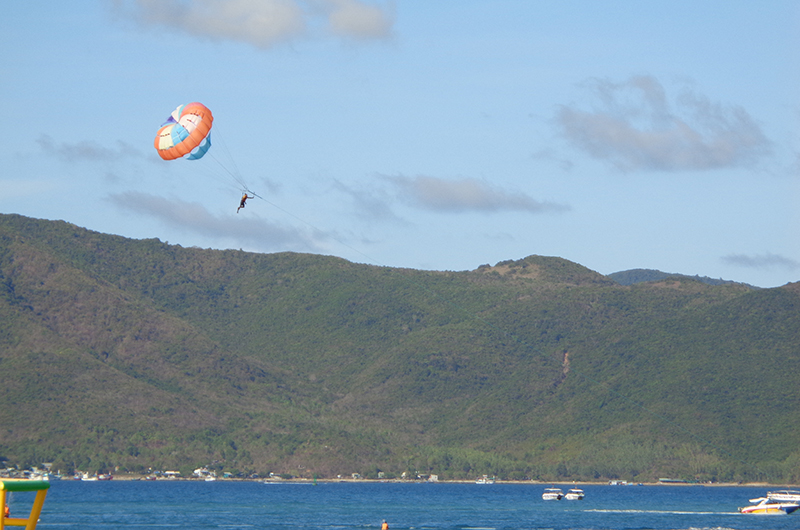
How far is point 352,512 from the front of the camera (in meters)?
105

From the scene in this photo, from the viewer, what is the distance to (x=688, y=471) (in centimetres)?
18038

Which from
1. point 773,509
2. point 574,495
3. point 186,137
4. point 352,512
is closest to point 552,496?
point 574,495

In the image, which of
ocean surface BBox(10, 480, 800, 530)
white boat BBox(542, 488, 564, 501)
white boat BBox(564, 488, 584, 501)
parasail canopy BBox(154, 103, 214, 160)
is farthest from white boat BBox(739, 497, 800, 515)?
parasail canopy BBox(154, 103, 214, 160)

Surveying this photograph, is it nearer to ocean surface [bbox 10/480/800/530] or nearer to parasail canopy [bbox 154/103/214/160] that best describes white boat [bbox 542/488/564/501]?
ocean surface [bbox 10/480/800/530]

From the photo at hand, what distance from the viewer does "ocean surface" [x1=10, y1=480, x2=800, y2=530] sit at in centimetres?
8412

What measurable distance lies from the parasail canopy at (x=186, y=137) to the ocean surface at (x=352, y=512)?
75.9 ft

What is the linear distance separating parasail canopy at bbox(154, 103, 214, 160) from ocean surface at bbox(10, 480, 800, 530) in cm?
2314

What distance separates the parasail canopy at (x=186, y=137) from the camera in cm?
5888

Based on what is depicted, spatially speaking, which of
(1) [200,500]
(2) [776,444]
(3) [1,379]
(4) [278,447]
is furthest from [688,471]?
(3) [1,379]

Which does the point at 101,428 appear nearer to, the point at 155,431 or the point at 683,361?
the point at 155,431

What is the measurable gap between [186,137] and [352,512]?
2231 inches

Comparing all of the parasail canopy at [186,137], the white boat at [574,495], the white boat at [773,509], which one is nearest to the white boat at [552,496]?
the white boat at [574,495]

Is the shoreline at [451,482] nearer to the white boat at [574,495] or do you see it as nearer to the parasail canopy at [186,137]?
the white boat at [574,495]

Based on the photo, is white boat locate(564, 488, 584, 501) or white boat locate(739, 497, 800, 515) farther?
white boat locate(564, 488, 584, 501)
